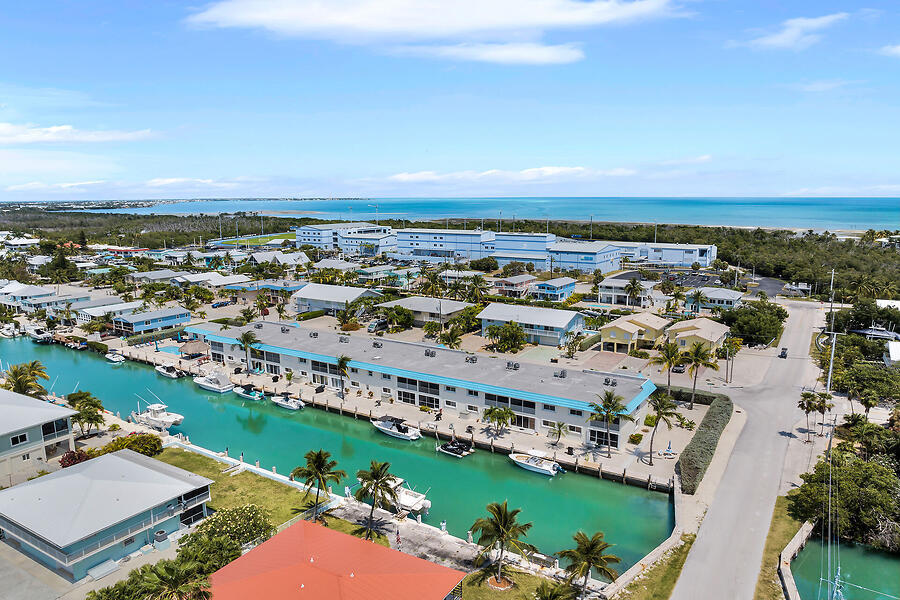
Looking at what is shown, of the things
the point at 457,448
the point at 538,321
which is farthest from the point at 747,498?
the point at 538,321

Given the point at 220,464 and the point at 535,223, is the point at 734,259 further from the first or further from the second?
the point at 220,464

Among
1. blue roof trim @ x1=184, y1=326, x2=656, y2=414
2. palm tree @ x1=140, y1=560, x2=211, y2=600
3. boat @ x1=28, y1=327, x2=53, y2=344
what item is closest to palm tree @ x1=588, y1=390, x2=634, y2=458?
blue roof trim @ x1=184, y1=326, x2=656, y2=414

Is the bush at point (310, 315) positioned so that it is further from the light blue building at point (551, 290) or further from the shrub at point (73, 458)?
the shrub at point (73, 458)

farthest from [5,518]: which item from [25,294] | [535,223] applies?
[535,223]

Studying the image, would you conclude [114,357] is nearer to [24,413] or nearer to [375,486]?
[24,413]

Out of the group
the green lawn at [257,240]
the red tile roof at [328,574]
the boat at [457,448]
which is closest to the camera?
the red tile roof at [328,574]

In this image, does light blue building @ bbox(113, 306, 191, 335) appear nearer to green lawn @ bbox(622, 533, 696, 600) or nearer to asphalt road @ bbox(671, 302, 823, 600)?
green lawn @ bbox(622, 533, 696, 600)

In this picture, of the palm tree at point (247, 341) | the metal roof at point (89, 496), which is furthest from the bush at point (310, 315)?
the metal roof at point (89, 496)
